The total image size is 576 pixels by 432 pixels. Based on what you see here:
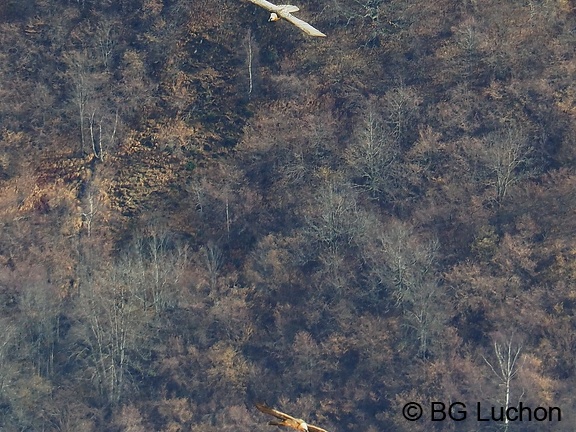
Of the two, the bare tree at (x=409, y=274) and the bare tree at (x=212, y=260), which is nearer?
the bare tree at (x=409, y=274)

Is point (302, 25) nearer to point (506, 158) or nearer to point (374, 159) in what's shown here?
point (506, 158)

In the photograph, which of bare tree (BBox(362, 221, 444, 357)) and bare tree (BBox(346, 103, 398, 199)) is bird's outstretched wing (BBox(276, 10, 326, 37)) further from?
bare tree (BBox(346, 103, 398, 199))

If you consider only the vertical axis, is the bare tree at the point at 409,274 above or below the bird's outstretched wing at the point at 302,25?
below

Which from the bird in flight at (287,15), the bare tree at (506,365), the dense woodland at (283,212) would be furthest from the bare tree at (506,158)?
the bird in flight at (287,15)

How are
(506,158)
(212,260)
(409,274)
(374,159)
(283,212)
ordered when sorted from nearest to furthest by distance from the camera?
(409,274)
(506,158)
(212,260)
(283,212)
(374,159)

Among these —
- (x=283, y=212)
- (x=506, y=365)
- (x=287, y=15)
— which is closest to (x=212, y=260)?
(x=283, y=212)

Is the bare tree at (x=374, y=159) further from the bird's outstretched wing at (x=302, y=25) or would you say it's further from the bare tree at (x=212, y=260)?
the bird's outstretched wing at (x=302, y=25)

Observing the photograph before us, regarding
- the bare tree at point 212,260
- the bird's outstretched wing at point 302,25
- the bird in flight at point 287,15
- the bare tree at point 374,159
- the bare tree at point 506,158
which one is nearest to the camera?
the bird in flight at point 287,15

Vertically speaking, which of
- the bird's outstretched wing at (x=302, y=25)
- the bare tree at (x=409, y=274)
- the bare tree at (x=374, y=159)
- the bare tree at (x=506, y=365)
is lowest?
the bare tree at (x=506, y=365)

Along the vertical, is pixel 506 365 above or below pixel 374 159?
below
